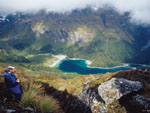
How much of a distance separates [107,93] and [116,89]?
30.6 inches

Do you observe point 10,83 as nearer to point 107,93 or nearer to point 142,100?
point 107,93

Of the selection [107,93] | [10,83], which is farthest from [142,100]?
[10,83]

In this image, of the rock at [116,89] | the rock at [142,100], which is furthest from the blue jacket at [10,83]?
the rock at [142,100]

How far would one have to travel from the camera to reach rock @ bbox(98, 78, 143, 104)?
10023 mm

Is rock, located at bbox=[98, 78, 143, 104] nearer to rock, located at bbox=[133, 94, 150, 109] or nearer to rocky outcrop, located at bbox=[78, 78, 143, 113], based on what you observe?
rocky outcrop, located at bbox=[78, 78, 143, 113]

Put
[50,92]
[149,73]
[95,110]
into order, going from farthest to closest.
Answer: [50,92] < [149,73] < [95,110]

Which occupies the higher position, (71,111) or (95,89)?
(95,89)

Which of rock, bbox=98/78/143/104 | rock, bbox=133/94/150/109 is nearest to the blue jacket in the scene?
rock, bbox=98/78/143/104

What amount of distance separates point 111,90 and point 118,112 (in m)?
1.69

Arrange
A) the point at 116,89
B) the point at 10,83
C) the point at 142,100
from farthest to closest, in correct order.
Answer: the point at 116,89 < the point at 142,100 < the point at 10,83

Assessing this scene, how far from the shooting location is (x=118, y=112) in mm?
9422

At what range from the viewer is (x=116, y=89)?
10.3m

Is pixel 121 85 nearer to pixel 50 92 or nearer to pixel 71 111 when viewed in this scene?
pixel 71 111

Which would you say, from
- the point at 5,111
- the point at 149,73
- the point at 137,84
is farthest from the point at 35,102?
the point at 149,73
